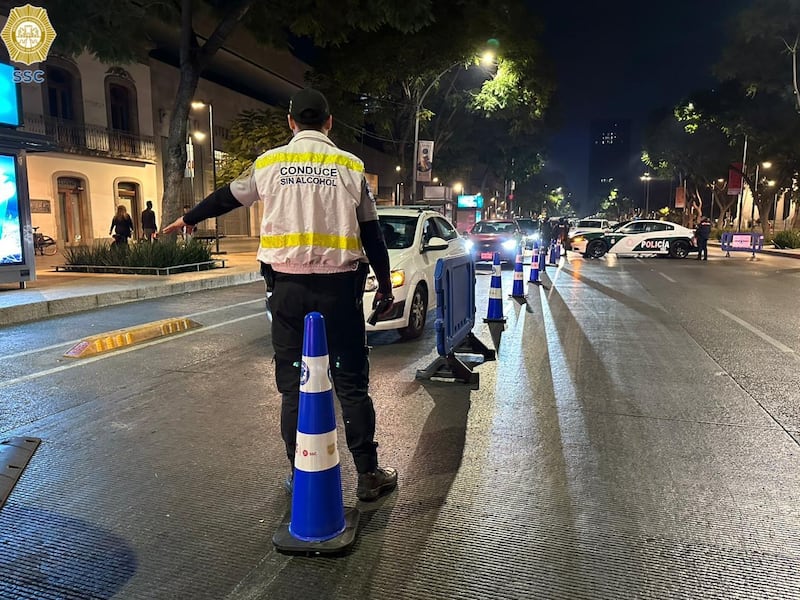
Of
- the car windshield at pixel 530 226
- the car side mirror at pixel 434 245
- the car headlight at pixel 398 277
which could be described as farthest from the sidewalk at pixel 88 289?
the car windshield at pixel 530 226

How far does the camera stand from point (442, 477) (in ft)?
12.3

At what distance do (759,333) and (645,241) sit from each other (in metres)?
17.8

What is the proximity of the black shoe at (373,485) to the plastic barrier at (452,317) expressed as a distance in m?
2.28

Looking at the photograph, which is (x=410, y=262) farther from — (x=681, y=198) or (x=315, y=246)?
(x=681, y=198)

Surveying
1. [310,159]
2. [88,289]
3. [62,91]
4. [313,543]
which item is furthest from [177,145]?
[313,543]

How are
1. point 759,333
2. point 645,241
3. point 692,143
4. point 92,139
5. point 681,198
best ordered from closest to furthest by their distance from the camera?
point 759,333 < point 92,139 < point 645,241 < point 692,143 < point 681,198

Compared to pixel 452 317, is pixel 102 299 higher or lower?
lower

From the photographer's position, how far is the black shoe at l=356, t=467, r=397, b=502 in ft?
11.1

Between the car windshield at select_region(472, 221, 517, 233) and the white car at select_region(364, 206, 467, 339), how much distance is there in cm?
1373

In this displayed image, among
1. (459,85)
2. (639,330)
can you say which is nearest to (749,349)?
(639,330)

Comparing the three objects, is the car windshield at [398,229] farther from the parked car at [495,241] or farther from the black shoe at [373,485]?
the parked car at [495,241]

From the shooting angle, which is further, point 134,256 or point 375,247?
point 134,256

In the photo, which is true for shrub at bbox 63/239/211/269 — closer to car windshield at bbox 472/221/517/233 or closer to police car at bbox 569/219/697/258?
car windshield at bbox 472/221/517/233

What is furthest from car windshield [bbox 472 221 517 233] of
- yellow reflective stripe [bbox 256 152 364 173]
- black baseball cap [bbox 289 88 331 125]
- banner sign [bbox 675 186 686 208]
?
banner sign [bbox 675 186 686 208]
